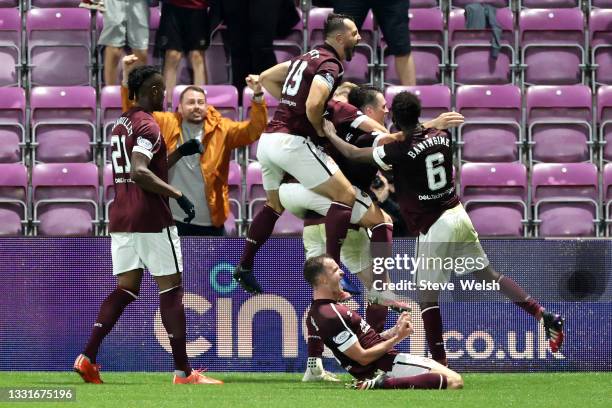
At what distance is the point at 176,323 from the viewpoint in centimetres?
935

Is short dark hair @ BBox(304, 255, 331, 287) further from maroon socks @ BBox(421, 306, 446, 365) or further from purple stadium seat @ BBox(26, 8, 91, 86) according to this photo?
purple stadium seat @ BBox(26, 8, 91, 86)

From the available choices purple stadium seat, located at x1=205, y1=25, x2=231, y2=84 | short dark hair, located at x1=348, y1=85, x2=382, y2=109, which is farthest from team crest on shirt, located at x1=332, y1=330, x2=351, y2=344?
purple stadium seat, located at x1=205, y1=25, x2=231, y2=84

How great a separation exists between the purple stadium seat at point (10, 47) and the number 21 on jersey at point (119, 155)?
4640 mm

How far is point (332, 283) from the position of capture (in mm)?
8664

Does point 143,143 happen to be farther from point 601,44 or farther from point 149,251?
point 601,44

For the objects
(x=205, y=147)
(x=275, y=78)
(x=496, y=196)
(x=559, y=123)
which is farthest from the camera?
(x=559, y=123)

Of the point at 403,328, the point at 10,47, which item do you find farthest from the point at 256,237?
the point at 10,47

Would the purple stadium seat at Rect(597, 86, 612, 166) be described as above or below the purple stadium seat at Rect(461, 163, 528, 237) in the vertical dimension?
above

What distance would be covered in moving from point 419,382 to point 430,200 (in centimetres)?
141

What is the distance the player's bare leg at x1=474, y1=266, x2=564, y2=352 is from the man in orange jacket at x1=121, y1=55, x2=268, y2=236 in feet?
6.96

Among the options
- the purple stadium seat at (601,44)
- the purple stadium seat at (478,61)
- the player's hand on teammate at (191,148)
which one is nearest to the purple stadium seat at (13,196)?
the player's hand on teammate at (191,148)

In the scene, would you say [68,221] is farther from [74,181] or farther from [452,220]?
[452,220]

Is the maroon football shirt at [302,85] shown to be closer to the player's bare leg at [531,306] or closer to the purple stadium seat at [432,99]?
the player's bare leg at [531,306]

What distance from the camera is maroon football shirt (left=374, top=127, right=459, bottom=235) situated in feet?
30.8
